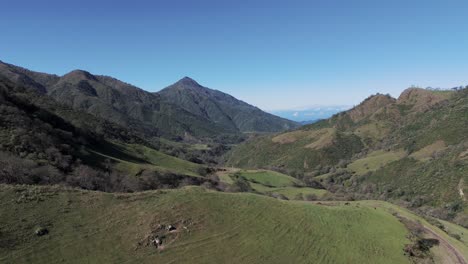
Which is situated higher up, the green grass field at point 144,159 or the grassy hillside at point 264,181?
the green grass field at point 144,159

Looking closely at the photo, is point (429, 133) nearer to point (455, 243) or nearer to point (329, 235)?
point (455, 243)

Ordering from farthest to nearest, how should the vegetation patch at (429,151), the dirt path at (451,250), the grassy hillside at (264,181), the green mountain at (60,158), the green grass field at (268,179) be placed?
the vegetation patch at (429,151)
the green grass field at (268,179)
the grassy hillside at (264,181)
the green mountain at (60,158)
the dirt path at (451,250)

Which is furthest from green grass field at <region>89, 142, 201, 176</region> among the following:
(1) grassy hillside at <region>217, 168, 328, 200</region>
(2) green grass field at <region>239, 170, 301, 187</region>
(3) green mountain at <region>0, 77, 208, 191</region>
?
(2) green grass field at <region>239, 170, 301, 187</region>

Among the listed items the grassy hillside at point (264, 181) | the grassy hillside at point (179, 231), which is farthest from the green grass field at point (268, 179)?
the grassy hillside at point (179, 231)

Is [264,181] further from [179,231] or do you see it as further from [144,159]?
[179,231]

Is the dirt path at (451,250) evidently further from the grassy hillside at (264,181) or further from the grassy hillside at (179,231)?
the grassy hillside at (264,181)

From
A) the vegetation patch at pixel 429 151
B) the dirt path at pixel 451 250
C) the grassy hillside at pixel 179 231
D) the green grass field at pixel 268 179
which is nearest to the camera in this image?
the grassy hillside at pixel 179 231

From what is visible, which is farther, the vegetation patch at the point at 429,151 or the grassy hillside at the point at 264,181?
the vegetation patch at the point at 429,151

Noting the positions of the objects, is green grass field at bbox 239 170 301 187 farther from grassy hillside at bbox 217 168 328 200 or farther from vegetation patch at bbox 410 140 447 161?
vegetation patch at bbox 410 140 447 161

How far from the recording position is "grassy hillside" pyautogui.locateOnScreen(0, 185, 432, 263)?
88.8 ft

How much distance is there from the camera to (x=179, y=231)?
3216cm

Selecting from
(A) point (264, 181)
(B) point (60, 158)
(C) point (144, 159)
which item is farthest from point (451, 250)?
(C) point (144, 159)

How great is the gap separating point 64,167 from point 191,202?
4774 cm

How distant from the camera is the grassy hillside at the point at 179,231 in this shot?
27.1 metres
